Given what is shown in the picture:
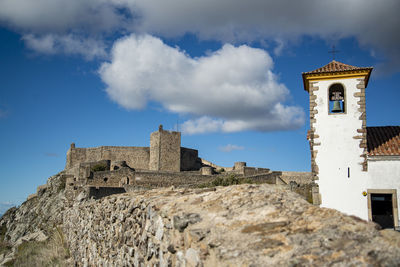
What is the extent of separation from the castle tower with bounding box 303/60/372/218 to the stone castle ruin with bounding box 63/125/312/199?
676 inches

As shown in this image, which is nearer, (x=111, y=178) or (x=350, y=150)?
(x=350, y=150)

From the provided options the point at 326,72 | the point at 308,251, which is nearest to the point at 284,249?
the point at 308,251

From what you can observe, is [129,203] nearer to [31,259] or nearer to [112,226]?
[112,226]

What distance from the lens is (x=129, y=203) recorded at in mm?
5766

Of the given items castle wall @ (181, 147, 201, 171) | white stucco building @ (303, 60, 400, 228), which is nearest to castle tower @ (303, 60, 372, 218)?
white stucco building @ (303, 60, 400, 228)

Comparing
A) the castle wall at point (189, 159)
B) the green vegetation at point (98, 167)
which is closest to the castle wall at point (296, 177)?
the castle wall at point (189, 159)

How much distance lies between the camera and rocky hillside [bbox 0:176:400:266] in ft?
8.86

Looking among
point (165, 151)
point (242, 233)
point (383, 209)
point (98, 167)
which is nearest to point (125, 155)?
point (165, 151)

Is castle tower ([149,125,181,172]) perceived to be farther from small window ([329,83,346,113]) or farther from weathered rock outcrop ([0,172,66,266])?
small window ([329,83,346,113])

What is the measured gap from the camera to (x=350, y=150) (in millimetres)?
14008

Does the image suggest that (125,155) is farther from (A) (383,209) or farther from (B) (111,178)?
(A) (383,209)

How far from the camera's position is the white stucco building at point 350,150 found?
13352mm

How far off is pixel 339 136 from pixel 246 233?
1213 cm

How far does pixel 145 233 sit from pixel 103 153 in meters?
46.2
